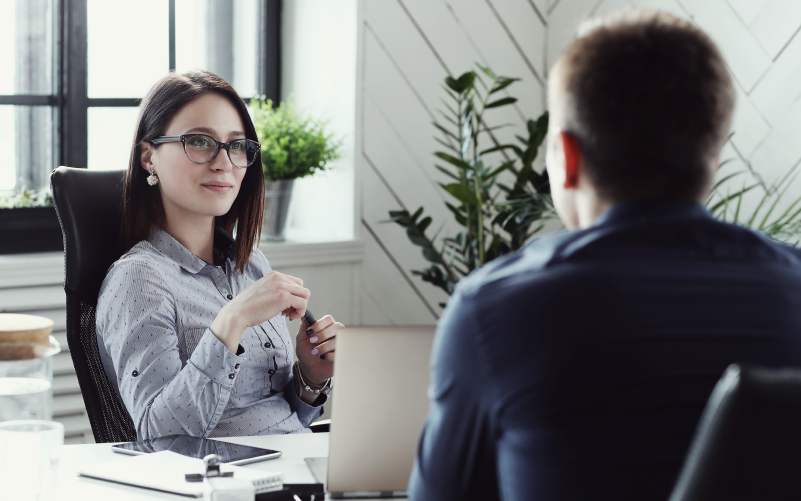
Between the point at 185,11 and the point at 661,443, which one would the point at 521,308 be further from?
the point at 185,11

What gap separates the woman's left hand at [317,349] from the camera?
63.6 inches

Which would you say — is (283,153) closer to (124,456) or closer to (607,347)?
(124,456)

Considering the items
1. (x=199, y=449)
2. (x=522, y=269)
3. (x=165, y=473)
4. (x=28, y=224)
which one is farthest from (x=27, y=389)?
(x=28, y=224)

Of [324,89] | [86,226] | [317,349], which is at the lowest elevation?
[317,349]

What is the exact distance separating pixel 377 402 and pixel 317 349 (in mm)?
538

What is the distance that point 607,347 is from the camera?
63 cm

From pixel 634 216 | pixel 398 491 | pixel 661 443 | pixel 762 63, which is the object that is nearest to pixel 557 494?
pixel 661 443

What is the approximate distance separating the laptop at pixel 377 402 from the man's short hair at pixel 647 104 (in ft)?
1.50

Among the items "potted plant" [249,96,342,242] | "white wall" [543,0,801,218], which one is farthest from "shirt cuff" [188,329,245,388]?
"white wall" [543,0,801,218]

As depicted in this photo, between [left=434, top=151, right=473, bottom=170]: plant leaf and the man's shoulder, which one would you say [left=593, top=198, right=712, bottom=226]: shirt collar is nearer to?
the man's shoulder

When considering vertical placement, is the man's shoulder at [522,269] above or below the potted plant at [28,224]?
above

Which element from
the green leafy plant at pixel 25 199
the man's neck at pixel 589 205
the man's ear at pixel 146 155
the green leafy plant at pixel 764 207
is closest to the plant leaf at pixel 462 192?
the green leafy plant at pixel 764 207

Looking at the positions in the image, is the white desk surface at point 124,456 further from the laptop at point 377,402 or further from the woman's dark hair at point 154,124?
the woman's dark hair at point 154,124

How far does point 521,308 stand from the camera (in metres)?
0.65
